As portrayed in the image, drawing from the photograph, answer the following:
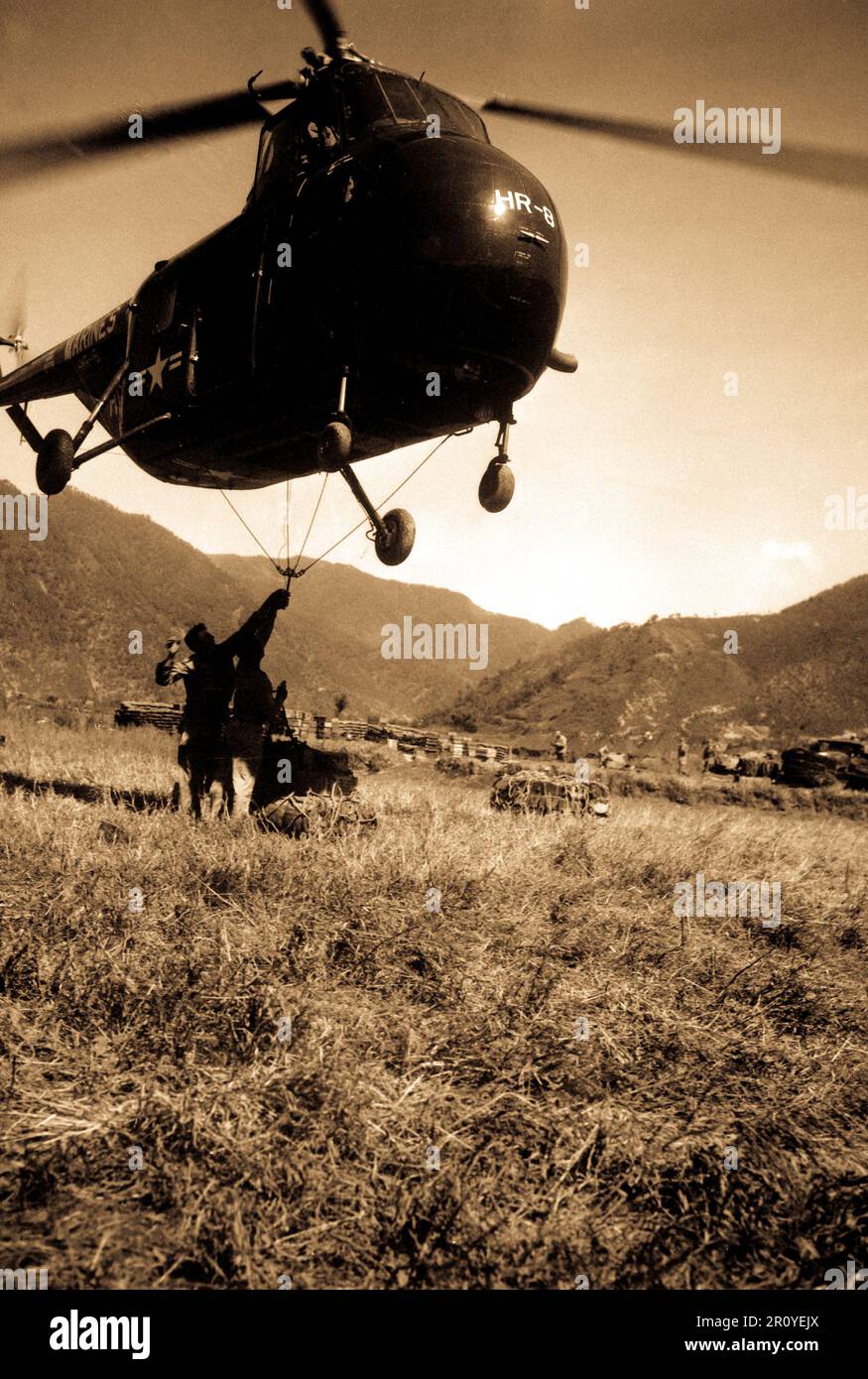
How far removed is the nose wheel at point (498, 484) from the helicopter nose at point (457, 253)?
1.39m

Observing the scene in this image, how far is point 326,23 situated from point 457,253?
2297 mm

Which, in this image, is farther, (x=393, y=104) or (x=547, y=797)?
(x=547, y=797)

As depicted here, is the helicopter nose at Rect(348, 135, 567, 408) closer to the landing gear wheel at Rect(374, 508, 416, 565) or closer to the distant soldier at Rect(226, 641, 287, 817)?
the landing gear wheel at Rect(374, 508, 416, 565)

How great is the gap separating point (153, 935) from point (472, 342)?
5.03m

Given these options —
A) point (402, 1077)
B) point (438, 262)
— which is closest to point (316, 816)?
point (402, 1077)

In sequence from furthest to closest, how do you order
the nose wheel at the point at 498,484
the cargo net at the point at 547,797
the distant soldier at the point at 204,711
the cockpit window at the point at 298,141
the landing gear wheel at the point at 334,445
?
1. the cargo net at the point at 547,797
2. the nose wheel at the point at 498,484
3. the distant soldier at the point at 204,711
4. the cockpit window at the point at 298,141
5. the landing gear wheel at the point at 334,445

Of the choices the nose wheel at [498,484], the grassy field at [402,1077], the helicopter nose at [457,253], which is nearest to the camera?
the grassy field at [402,1077]

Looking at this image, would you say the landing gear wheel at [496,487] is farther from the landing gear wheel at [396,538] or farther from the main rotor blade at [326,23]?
the main rotor blade at [326,23]

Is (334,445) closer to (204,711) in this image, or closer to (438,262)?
(438,262)

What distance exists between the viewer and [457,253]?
568 cm

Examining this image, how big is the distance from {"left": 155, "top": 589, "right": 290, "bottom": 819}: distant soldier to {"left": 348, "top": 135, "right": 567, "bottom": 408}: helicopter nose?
3148 millimetres

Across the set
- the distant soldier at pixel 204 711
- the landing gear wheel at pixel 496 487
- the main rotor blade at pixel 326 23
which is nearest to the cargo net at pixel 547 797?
the landing gear wheel at pixel 496 487

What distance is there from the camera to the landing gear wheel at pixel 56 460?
862cm

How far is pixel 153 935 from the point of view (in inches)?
143
